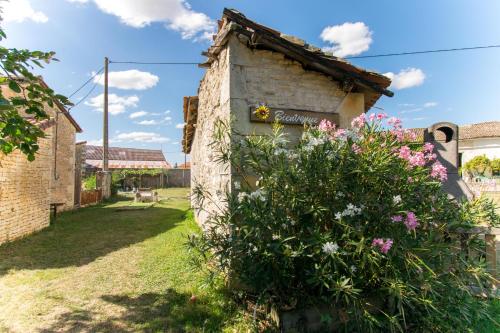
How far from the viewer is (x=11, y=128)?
3102mm

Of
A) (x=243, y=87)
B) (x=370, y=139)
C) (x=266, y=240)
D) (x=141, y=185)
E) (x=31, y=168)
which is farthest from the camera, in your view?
(x=141, y=185)

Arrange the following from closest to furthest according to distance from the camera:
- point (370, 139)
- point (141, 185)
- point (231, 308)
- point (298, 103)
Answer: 1. point (370, 139)
2. point (231, 308)
3. point (298, 103)
4. point (141, 185)

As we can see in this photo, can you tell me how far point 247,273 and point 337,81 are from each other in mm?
3908

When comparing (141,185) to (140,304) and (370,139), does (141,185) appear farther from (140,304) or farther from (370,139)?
Answer: (370,139)

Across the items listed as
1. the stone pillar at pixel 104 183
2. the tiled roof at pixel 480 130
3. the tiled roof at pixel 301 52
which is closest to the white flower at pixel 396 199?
the tiled roof at pixel 301 52

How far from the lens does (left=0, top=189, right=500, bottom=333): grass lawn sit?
3.44m

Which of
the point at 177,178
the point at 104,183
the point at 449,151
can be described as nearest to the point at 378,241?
the point at 449,151

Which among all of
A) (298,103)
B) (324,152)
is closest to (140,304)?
(324,152)

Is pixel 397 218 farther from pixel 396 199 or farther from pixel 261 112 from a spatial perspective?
pixel 261 112

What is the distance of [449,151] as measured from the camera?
19.4 ft

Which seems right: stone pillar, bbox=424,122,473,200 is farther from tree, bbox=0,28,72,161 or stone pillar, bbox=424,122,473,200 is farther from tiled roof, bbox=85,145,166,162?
tiled roof, bbox=85,145,166,162

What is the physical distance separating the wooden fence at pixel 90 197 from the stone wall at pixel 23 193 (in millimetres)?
6154

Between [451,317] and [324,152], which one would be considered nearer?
[451,317]

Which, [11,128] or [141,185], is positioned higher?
[11,128]
